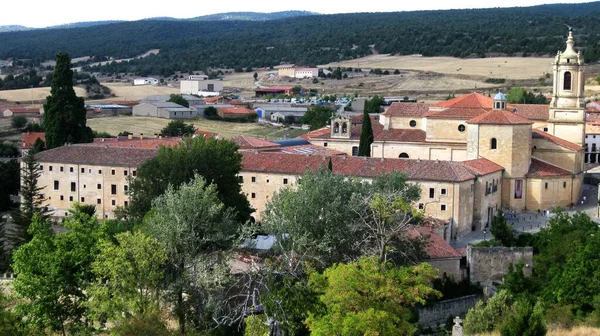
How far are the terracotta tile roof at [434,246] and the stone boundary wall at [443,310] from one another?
6.85 feet

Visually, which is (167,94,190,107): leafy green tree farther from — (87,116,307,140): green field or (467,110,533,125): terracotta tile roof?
(467,110,533,125): terracotta tile roof

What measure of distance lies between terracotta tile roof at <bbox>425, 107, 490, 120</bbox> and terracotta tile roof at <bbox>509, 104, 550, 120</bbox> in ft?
14.8

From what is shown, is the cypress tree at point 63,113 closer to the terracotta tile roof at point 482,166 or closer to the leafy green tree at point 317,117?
the terracotta tile roof at point 482,166

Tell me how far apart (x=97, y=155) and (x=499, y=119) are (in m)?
21.8

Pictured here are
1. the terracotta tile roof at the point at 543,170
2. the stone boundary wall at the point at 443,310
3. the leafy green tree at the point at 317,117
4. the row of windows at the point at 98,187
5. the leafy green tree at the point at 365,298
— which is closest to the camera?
the leafy green tree at the point at 365,298

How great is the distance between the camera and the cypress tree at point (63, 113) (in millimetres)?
69000

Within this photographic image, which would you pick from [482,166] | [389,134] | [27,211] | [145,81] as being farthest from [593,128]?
[145,81]

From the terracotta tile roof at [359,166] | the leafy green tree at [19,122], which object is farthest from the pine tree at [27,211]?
the leafy green tree at [19,122]

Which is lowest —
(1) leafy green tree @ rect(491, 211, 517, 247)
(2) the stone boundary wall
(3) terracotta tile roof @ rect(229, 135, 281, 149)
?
(2) the stone boundary wall

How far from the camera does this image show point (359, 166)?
5525 centimetres

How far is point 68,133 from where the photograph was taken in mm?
69312

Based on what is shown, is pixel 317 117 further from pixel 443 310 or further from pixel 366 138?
pixel 443 310

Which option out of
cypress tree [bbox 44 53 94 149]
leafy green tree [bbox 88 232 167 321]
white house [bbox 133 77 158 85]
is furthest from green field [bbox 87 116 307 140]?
white house [bbox 133 77 158 85]

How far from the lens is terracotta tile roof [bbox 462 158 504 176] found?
53.7m
